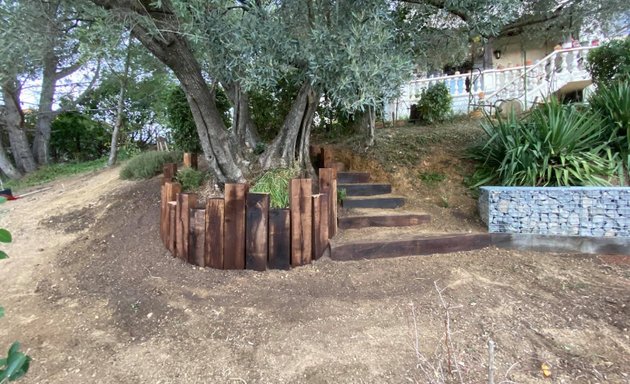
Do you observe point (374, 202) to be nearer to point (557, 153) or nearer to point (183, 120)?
point (557, 153)

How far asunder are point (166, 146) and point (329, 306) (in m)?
5.66

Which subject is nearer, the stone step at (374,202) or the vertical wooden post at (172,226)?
the vertical wooden post at (172,226)

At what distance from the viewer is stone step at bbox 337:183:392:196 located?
4109 millimetres

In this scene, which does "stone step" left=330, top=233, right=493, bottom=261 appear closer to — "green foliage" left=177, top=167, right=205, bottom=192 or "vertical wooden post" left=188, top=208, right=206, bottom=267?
"vertical wooden post" left=188, top=208, right=206, bottom=267

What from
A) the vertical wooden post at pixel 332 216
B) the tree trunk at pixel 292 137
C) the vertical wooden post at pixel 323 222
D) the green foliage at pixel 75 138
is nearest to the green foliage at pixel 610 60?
the tree trunk at pixel 292 137

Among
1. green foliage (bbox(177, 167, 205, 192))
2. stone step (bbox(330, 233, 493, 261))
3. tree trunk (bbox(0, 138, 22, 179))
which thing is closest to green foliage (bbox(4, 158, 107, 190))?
tree trunk (bbox(0, 138, 22, 179))

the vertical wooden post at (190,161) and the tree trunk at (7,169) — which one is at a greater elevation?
the tree trunk at (7,169)

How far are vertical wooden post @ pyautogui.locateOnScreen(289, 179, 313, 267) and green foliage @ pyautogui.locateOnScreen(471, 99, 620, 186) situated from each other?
86.8 inches

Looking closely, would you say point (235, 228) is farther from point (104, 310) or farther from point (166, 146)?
point (166, 146)

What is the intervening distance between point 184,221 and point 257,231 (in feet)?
2.19

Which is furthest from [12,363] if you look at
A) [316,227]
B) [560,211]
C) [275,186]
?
[560,211]

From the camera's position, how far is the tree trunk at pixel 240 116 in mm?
3687

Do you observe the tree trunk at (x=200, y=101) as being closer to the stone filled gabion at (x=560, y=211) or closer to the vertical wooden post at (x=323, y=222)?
the vertical wooden post at (x=323, y=222)

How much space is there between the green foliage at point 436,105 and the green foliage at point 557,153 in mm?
2657
